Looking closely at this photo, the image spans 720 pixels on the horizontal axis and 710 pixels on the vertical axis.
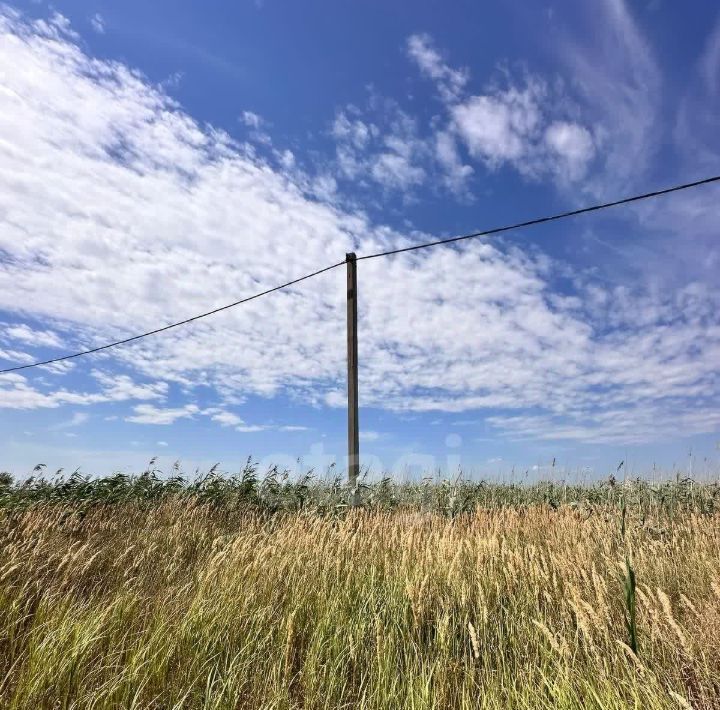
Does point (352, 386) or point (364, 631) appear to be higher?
point (352, 386)

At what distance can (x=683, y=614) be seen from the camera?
5.01 metres

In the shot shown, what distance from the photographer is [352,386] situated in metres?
10.9

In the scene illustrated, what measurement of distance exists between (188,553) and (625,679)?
6.51 meters

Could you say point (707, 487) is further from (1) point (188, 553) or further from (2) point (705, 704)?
(1) point (188, 553)

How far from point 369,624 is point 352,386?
6587 millimetres

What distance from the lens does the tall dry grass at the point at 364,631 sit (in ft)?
11.5

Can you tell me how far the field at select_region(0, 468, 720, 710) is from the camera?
139 inches

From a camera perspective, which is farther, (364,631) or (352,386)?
(352,386)

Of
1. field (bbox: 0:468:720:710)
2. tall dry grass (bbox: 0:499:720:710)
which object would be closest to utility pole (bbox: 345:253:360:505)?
field (bbox: 0:468:720:710)

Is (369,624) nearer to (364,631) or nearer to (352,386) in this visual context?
(364,631)

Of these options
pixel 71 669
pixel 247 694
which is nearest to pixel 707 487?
pixel 247 694

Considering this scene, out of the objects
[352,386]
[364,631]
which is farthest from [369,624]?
[352,386]

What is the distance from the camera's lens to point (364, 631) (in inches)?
175

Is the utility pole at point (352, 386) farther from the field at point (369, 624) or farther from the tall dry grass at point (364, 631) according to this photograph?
the tall dry grass at point (364, 631)
